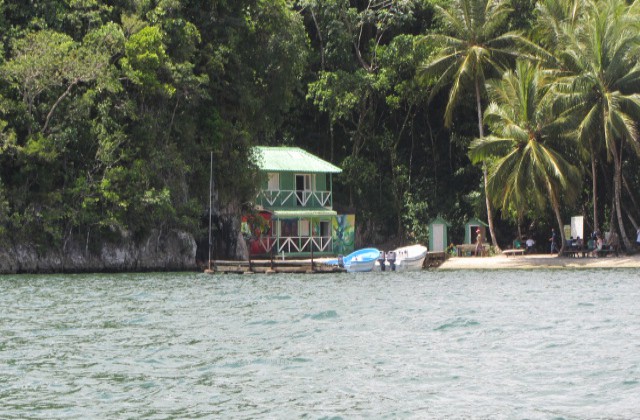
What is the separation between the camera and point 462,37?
5306 cm

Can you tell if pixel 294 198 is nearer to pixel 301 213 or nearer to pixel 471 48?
pixel 301 213

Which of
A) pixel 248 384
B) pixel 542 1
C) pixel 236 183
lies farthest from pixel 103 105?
pixel 248 384

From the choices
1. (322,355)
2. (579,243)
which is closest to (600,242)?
(579,243)

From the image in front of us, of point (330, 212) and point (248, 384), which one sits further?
point (330, 212)

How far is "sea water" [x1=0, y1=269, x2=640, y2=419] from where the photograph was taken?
13.9 metres

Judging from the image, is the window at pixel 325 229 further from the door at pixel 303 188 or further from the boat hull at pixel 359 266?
the boat hull at pixel 359 266

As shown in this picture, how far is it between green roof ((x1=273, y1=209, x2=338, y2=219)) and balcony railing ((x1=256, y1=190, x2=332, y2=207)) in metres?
0.95

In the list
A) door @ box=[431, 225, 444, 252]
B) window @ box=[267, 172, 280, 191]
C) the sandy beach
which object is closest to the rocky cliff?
window @ box=[267, 172, 280, 191]

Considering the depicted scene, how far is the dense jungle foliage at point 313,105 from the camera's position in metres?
42.4

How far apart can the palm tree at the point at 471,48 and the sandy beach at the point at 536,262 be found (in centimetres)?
421

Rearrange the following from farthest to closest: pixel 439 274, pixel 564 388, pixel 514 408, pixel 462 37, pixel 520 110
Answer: pixel 462 37 → pixel 520 110 → pixel 439 274 → pixel 564 388 → pixel 514 408

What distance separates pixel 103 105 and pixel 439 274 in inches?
587

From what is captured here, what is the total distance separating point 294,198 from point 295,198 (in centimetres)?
5

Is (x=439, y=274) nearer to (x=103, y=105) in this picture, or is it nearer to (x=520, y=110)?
(x=520, y=110)
